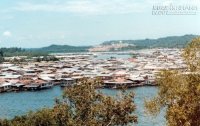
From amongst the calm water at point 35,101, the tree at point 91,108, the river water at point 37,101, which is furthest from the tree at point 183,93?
the calm water at point 35,101

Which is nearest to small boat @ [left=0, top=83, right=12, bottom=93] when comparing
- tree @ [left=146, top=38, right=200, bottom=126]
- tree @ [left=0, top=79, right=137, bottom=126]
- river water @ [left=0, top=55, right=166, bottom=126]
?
river water @ [left=0, top=55, right=166, bottom=126]

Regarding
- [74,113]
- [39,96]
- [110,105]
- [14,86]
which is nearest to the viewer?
[110,105]

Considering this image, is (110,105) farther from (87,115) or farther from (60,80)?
(60,80)

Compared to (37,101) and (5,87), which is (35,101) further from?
(5,87)

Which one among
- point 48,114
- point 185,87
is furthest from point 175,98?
point 48,114

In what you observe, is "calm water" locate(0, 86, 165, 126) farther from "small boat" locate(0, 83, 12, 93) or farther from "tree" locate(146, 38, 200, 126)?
"tree" locate(146, 38, 200, 126)

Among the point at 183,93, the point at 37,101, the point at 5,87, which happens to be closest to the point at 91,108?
the point at 183,93

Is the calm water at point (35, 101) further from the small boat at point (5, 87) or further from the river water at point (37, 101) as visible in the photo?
the small boat at point (5, 87)
